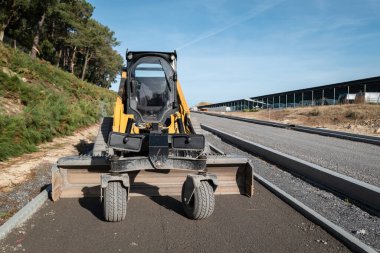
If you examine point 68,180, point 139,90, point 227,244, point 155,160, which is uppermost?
point 139,90

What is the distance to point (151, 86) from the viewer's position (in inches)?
308

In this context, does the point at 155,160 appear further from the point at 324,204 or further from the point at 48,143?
the point at 48,143

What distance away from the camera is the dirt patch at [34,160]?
7398 millimetres

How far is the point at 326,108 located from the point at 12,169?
1242 inches

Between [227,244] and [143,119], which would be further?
[143,119]

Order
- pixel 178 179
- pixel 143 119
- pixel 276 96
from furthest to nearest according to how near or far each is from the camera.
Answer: pixel 276 96, pixel 143 119, pixel 178 179

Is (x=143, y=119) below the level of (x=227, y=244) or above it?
above

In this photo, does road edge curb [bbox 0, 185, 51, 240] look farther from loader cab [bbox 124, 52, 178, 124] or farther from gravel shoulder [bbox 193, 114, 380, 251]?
gravel shoulder [bbox 193, 114, 380, 251]

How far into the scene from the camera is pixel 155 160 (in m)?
5.33

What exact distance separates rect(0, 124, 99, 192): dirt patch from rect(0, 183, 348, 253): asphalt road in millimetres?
1739

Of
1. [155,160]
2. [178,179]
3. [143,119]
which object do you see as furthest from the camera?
[143,119]

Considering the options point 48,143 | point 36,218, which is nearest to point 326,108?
point 48,143

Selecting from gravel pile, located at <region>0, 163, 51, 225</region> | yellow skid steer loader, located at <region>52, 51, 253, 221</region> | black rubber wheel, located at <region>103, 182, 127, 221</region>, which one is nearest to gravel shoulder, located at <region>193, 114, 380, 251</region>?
yellow skid steer loader, located at <region>52, 51, 253, 221</region>

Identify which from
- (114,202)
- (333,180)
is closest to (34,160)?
(114,202)
